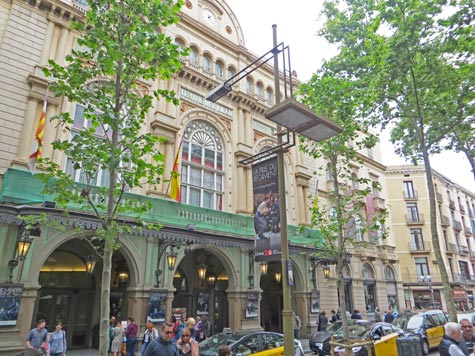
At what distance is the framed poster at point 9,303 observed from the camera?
10578 mm

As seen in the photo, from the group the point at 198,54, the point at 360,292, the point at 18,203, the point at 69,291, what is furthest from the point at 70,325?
the point at 360,292

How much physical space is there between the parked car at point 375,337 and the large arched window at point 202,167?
342 inches

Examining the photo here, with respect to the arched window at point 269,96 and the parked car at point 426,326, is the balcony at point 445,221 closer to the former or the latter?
the parked car at point 426,326

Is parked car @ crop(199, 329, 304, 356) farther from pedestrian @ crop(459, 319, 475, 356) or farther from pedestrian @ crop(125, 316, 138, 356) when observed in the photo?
pedestrian @ crop(459, 319, 475, 356)

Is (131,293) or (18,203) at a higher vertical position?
(18,203)

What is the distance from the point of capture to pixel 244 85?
22.8 m

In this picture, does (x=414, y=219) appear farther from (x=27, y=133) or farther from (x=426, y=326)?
(x=27, y=133)

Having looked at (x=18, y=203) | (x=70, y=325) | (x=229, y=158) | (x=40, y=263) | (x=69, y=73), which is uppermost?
(x=229, y=158)

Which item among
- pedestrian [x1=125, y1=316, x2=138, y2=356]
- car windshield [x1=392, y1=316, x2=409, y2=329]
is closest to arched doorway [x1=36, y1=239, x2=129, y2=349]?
pedestrian [x1=125, y1=316, x2=138, y2=356]

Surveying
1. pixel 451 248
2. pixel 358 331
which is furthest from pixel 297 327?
pixel 451 248

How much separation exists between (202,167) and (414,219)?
103 ft

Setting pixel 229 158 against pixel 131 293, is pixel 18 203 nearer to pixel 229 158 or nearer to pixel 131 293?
pixel 131 293

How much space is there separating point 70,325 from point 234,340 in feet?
29.9

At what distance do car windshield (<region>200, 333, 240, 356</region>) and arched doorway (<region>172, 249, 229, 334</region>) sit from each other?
279 inches
